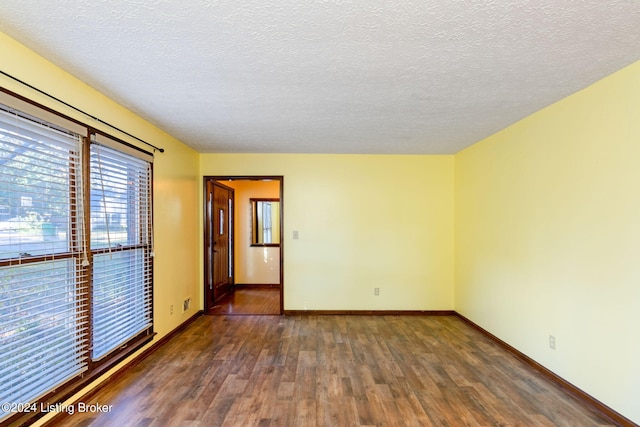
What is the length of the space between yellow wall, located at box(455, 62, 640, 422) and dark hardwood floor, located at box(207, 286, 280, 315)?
313cm

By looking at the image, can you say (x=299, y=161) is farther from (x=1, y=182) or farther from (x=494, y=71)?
(x=1, y=182)

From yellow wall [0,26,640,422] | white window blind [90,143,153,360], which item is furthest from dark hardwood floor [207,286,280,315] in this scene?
white window blind [90,143,153,360]

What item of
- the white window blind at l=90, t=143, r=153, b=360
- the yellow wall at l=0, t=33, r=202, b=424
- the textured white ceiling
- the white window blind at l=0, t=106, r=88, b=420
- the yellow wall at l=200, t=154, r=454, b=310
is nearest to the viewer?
the textured white ceiling

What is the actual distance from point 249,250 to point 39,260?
4.79 metres

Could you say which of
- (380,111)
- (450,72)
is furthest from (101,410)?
(450,72)

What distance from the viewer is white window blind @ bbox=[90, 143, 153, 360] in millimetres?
2584

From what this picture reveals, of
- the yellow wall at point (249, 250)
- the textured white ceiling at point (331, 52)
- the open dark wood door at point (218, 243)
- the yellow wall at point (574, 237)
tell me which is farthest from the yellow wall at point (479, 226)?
the yellow wall at point (249, 250)

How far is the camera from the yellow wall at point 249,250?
22.0 ft

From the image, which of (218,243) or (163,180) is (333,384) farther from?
(218,243)

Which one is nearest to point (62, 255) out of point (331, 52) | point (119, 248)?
point (119, 248)

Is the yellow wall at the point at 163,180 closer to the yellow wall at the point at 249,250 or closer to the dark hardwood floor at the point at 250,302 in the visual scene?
the dark hardwood floor at the point at 250,302

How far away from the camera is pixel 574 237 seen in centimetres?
260

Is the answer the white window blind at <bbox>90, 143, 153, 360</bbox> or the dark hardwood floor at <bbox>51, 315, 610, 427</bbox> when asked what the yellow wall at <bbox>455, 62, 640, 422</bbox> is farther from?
the white window blind at <bbox>90, 143, 153, 360</bbox>

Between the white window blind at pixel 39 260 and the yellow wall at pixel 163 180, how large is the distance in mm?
263
